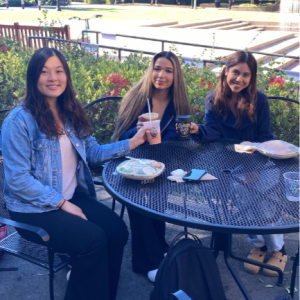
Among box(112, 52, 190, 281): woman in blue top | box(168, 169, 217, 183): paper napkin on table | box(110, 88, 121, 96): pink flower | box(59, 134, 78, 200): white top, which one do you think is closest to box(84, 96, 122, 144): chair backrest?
box(110, 88, 121, 96): pink flower

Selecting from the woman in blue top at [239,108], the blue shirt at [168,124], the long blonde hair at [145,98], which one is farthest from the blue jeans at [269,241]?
the long blonde hair at [145,98]

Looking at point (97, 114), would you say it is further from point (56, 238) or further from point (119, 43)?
point (119, 43)

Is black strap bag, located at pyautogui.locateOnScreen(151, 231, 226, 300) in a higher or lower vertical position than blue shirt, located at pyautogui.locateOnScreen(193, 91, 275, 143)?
lower

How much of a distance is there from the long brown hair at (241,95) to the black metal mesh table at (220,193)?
488 mm

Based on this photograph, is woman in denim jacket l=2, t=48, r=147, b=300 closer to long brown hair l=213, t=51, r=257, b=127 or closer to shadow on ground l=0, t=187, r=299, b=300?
shadow on ground l=0, t=187, r=299, b=300

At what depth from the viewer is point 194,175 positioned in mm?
1998

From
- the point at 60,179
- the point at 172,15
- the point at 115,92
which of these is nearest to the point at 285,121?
the point at 115,92

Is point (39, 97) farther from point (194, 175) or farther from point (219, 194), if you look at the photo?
point (219, 194)

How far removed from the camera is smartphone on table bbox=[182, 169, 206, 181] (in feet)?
6.43

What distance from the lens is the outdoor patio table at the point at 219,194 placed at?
5.26 ft

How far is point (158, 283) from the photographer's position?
1525mm

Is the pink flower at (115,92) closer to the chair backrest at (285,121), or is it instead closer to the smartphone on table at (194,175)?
the chair backrest at (285,121)

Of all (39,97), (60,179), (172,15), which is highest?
(172,15)

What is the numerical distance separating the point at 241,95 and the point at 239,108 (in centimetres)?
13
